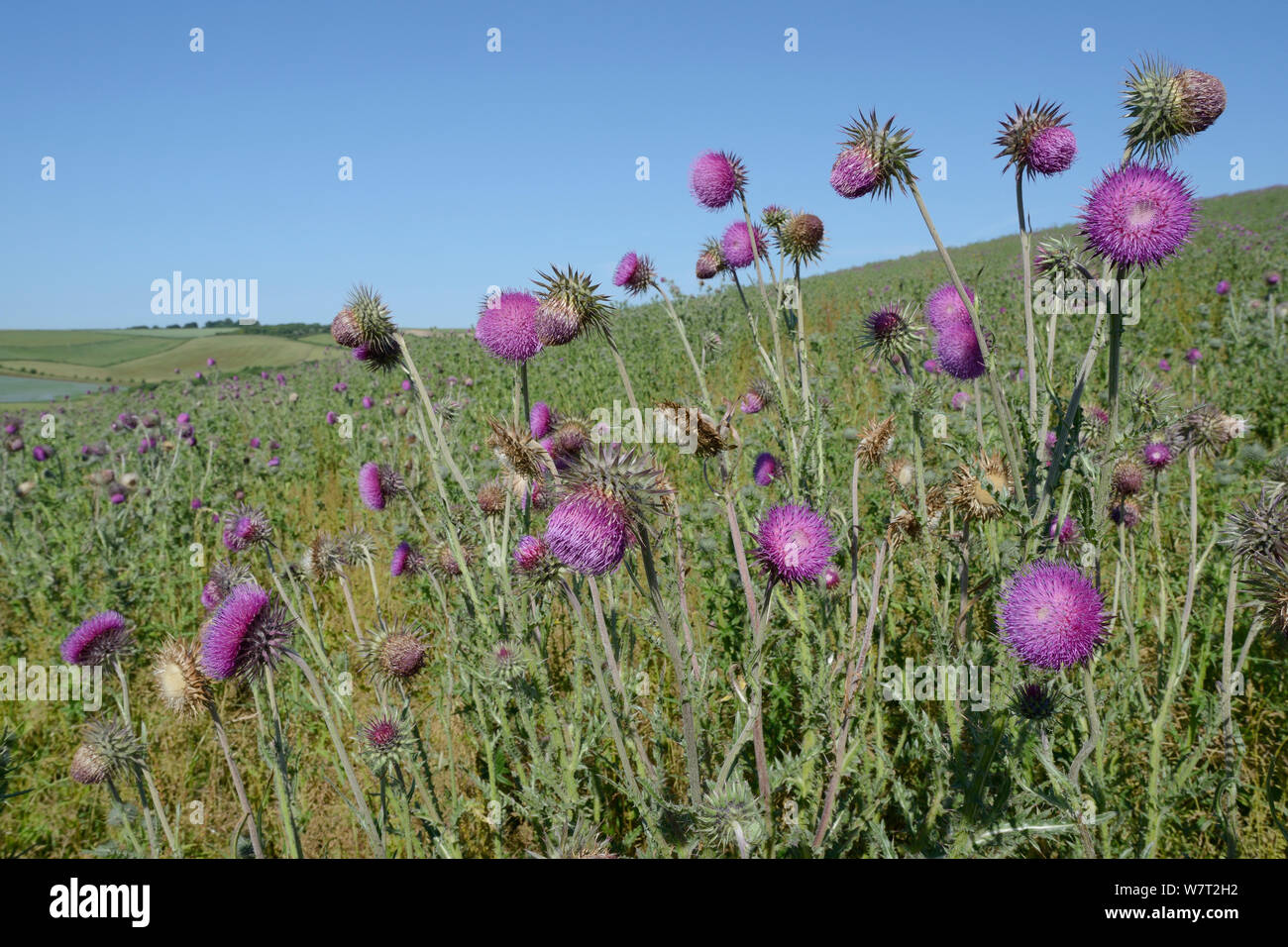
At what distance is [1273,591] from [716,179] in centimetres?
333

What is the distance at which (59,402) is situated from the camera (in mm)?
16594

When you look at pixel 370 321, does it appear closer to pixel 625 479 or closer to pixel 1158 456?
pixel 625 479

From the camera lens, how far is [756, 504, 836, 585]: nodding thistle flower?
6.68 ft

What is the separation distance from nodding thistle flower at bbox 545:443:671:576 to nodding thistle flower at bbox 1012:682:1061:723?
1.45m

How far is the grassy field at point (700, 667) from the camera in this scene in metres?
2.31

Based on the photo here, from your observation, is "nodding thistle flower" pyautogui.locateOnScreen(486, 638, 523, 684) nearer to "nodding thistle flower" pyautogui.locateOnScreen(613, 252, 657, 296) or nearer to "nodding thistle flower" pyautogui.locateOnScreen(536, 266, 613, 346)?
"nodding thistle flower" pyautogui.locateOnScreen(536, 266, 613, 346)

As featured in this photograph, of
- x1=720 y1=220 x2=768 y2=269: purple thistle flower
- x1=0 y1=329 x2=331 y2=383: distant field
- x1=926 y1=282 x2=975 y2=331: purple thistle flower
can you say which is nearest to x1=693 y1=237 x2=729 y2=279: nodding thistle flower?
x1=720 y1=220 x2=768 y2=269: purple thistle flower

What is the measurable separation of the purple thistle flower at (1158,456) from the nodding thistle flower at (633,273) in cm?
299

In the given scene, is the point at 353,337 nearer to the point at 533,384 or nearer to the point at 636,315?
the point at 533,384

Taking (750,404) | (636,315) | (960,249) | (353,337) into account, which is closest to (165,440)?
(353,337)

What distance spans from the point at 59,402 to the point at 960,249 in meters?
54.8

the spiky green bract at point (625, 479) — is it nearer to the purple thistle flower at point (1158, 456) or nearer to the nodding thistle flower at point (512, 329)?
the nodding thistle flower at point (512, 329)

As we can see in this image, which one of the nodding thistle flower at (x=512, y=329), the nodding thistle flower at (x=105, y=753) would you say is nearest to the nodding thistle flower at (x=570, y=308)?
the nodding thistle flower at (x=512, y=329)

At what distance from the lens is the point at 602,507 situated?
1846mm
